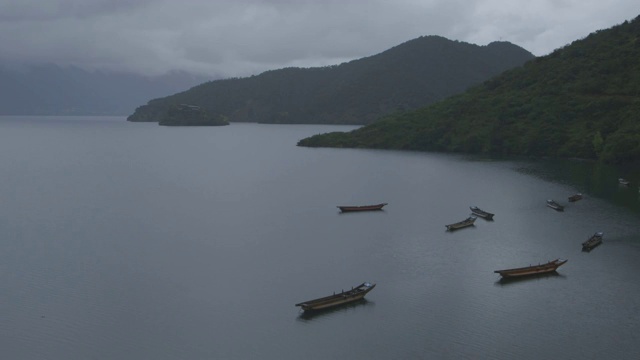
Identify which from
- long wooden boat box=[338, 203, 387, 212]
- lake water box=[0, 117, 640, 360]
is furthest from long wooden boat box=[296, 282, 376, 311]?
long wooden boat box=[338, 203, 387, 212]

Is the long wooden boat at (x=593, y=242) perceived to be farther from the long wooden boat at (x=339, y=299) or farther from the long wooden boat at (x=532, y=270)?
the long wooden boat at (x=339, y=299)

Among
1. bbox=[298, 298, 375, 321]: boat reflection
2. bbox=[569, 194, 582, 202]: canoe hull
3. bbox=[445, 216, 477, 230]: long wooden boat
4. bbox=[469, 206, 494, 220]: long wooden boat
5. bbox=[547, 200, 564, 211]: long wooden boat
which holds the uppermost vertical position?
bbox=[569, 194, 582, 202]: canoe hull

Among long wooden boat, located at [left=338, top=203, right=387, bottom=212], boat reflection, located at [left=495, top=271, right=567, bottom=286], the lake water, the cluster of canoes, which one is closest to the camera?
the lake water

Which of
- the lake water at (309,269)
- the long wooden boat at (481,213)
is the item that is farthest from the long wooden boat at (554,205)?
the long wooden boat at (481,213)

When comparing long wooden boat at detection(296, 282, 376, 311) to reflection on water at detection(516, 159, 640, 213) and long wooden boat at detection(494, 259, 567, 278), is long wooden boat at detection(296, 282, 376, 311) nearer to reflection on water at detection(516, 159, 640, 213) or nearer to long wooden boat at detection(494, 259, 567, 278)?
long wooden boat at detection(494, 259, 567, 278)

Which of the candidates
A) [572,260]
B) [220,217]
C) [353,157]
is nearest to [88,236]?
[220,217]

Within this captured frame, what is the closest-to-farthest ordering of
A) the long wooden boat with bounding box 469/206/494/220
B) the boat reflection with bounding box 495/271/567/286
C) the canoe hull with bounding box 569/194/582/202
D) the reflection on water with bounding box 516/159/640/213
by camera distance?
the boat reflection with bounding box 495/271/567/286
the long wooden boat with bounding box 469/206/494/220
the canoe hull with bounding box 569/194/582/202
the reflection on water with bounding box 516/159/640/213
